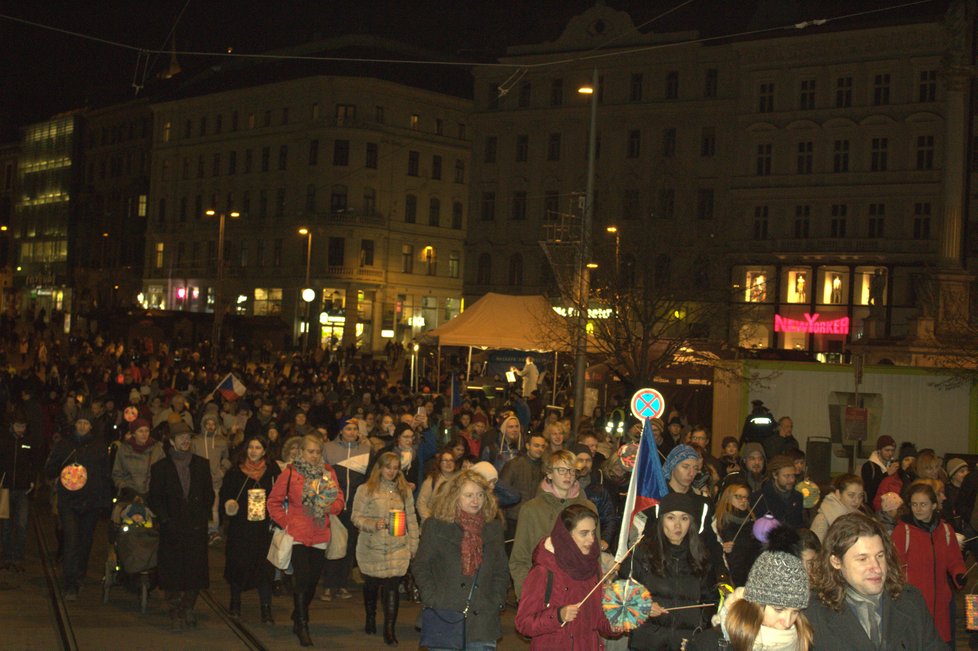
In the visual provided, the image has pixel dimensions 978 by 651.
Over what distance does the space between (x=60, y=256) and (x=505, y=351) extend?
80.3 meters

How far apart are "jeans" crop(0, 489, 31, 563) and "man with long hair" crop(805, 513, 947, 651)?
10.4m

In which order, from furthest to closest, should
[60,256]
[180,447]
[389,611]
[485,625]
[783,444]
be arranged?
[60,256] → [783,444] → [180,447] → [389,611] → [485,625]

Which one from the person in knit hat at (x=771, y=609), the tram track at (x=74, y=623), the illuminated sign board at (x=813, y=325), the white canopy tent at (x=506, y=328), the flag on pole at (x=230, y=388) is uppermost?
the illuminated sign board at (x=813, y=325)

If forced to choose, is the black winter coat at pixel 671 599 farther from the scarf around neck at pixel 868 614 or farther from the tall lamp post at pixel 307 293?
the tall lamp post at pixel 307 293

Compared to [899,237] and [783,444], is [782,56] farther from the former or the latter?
[783,444]

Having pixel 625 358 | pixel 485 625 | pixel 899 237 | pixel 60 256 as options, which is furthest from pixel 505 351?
pixel 60 256

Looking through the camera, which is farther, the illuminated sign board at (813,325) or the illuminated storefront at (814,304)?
the illuminated sign board at (813,325)

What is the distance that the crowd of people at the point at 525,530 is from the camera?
535cm

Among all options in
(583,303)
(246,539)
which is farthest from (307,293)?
(246,539)

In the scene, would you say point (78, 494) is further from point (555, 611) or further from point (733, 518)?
point (555, 611)

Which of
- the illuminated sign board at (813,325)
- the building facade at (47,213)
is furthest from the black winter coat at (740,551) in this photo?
the building facade at (47,213)

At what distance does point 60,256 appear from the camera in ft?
332

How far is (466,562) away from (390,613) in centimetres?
294

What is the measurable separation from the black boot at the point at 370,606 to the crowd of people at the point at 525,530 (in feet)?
0.05
